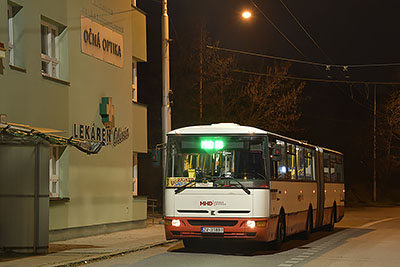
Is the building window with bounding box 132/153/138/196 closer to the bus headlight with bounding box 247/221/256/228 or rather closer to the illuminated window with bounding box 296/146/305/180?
the illuminated window with bounding box 296/146/305/180

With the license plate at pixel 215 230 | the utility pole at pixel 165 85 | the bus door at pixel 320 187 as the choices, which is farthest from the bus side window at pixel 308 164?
the license plate at pixel 215 230

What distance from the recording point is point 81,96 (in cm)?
2181

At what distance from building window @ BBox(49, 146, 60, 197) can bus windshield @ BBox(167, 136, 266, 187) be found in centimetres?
471

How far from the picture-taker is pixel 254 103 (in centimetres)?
3959

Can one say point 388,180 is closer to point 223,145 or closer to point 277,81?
point 277,81

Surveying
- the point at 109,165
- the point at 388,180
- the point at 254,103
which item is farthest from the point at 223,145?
the point at 388,180

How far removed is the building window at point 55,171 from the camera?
20.4 metres

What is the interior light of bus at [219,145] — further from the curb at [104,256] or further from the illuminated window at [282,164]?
the curb at [104,256]

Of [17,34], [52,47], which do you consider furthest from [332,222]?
[17,34]

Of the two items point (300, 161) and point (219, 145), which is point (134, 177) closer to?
point (300, 161)

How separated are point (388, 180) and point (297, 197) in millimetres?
60235

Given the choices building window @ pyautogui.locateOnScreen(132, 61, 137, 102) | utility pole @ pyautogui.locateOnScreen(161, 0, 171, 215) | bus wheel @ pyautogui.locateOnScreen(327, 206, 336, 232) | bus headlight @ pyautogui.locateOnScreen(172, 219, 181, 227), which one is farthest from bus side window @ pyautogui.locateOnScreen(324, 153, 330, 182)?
bus headlight @ pyautogui.locateOnScreen(172, 219, 181, 227)

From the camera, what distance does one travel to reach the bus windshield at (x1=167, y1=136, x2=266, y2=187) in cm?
1658

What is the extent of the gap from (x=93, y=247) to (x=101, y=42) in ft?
25.3
